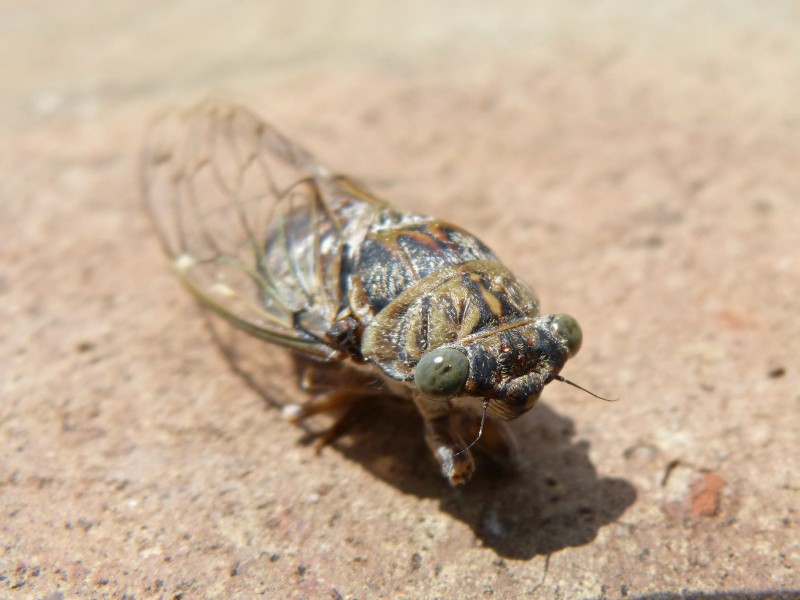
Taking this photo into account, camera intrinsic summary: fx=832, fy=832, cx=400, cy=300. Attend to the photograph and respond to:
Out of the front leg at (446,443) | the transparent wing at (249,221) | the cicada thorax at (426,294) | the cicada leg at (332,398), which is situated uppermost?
the cicada thorax at (426,294)

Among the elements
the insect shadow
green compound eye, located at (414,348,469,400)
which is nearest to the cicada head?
green compound eye, located at (414,348,469,400)

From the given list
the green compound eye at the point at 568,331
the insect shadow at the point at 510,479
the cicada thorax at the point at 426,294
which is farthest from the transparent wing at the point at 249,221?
the green compound eye at the point at 568,331

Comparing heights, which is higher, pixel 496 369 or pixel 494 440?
pixel 496 369

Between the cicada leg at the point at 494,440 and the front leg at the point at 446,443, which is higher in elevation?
the front leg at the point at 446,443

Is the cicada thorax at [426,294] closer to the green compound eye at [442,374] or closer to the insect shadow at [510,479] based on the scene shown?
the green compound eye at [442,374]

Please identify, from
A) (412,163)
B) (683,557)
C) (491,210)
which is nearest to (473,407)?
(683,557)

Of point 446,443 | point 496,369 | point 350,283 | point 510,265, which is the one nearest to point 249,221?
point 350,283

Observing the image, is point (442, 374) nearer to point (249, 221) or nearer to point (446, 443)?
point (446, 443)

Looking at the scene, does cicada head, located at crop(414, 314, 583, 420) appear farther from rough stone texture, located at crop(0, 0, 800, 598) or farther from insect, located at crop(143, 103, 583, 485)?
rough stone texture, located at crop(0, 0, 800, 598)
